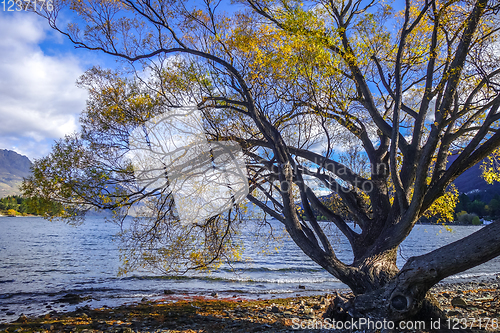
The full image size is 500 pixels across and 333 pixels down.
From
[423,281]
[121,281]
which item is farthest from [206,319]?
[121,281]

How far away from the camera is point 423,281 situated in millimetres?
5285

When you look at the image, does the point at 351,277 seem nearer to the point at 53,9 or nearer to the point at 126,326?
the point at 126,326

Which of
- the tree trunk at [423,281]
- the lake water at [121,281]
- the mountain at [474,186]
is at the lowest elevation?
the lake water at [121,281]

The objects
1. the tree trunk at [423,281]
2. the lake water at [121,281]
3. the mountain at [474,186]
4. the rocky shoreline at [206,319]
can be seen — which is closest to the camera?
the tree trunk at [423,281]

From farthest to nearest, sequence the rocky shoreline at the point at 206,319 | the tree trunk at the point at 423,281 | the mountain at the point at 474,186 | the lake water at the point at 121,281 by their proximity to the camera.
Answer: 1. the mountain at the point at 474,186
2. the lake water at the point at 121,281
3. the rocky shoreline at the point at 206,319
4. the tree trunk at the point at 423,281

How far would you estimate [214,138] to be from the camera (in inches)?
352

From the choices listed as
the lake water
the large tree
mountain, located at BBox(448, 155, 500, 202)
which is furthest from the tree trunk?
mountain, located at BBox(448, 155, 500, 202)

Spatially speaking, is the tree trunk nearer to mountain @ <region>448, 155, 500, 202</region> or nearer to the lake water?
the lake water

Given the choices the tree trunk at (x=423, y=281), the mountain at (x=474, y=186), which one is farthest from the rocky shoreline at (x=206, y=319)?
the mountain at (x=474, y=186)

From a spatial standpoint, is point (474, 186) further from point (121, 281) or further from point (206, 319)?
point (206, 319)

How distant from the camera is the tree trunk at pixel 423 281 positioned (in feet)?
15.7

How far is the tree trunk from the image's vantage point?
479 cm

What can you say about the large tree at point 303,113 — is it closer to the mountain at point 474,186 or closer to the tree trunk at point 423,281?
the tree trunk at point 423,281

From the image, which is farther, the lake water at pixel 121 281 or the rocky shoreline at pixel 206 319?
the lake water at pixel 121 281
